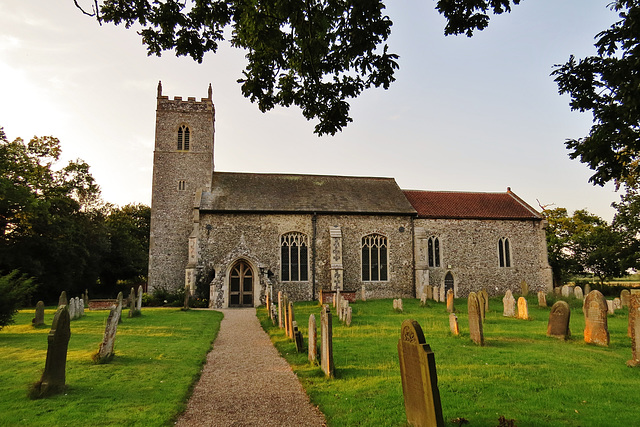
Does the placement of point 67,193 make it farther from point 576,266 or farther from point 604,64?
point 576,266

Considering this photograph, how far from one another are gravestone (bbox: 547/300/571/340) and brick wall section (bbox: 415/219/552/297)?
13.2 m

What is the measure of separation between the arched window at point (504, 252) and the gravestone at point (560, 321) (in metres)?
14.8

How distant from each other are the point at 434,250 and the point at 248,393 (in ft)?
64.7

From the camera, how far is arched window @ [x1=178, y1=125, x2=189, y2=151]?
25047 mm

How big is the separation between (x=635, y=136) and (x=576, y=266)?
31458 mm

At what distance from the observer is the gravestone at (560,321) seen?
10008 millimetres

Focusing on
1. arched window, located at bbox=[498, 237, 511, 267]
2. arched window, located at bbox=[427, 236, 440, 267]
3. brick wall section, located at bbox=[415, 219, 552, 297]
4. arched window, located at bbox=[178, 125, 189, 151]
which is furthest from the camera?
arched window, located at bbox=[178, 125, 189, 151]

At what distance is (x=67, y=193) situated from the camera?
92.6 feet

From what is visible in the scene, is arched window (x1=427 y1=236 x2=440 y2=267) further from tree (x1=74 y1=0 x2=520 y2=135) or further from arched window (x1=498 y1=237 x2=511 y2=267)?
tree (x1=74 y1=0 x2=520 y2=135)

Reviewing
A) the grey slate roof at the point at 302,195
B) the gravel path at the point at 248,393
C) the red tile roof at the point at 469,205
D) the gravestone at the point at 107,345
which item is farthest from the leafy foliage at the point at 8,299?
A: the red tile roof at the point at 469,205

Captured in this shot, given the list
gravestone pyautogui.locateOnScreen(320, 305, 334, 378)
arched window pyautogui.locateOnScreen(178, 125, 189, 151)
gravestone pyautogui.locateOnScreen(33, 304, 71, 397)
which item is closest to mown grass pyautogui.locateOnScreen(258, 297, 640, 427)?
gravestone pyautogui.locateOnScreen(320, 305, 334, 378)

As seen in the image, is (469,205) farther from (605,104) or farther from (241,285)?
(605,104)

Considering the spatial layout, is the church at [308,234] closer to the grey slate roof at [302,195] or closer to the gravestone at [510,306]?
the grey slate roof at [302,195]

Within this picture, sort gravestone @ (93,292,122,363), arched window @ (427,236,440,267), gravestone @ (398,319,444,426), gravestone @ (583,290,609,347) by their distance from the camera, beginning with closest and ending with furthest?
→ gravestone @ (398,319,444,426) < gravestone @ (93,292,122,363) < gravestone @ (583,290,609,347) < arched window @ (427,236,440,267)
